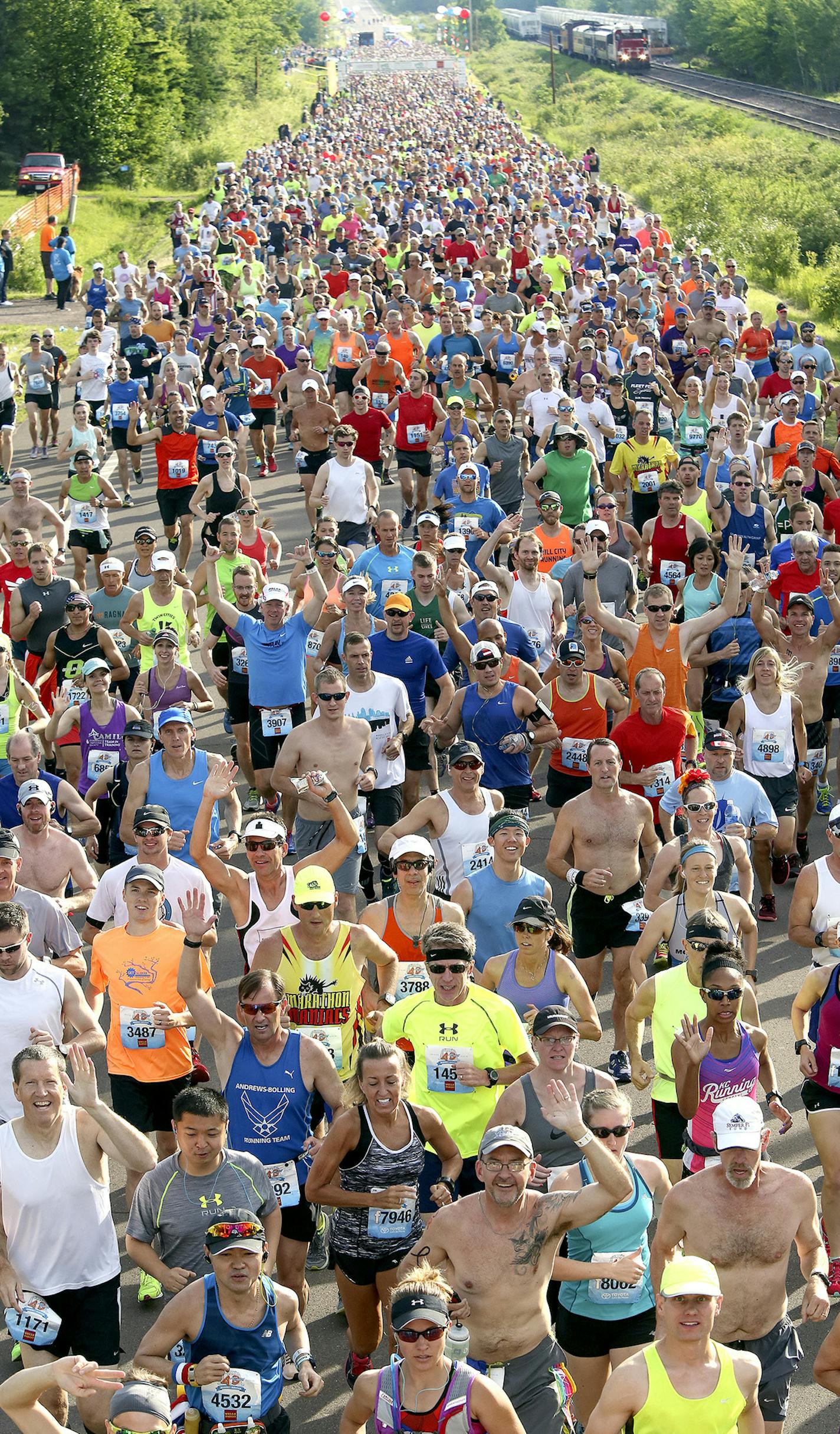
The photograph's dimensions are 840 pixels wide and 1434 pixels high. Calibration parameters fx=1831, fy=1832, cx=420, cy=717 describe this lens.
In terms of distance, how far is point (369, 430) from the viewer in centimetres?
1742

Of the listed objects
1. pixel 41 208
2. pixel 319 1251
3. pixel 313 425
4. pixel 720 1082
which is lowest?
pixel 41 208

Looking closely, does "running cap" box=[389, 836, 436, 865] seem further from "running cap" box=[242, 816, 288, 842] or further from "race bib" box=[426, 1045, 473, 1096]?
"race bib" box=[426, 1045, 473, 1096]

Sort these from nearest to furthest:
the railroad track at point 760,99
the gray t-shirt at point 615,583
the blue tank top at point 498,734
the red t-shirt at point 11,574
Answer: the blue tank top at point 498,734
the gray t-shirt at point 615,583
the red t-shirt at point 11,574
the railroad track at point 760,99

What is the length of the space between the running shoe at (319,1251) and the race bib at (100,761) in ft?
12.2

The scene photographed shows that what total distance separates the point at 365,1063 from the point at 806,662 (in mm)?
6147

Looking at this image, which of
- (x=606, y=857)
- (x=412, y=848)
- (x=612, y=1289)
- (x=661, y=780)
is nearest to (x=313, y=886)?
(x=412, y=848)

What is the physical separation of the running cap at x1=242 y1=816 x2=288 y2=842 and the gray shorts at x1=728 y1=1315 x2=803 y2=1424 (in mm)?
2975

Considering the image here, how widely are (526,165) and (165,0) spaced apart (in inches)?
1504

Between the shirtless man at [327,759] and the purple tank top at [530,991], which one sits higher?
the purple tank top at [530,991]

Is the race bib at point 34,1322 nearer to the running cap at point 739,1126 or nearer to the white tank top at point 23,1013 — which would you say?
the white tank top at point 23,1013

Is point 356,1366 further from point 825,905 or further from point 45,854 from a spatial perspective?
point 45,854

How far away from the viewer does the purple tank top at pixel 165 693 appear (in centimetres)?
1096

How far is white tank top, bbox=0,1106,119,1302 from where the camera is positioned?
19.5ft

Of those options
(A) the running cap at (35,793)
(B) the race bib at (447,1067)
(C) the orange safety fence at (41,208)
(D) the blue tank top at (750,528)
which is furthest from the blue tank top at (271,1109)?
(C) the orange safety fence at (41,208)
